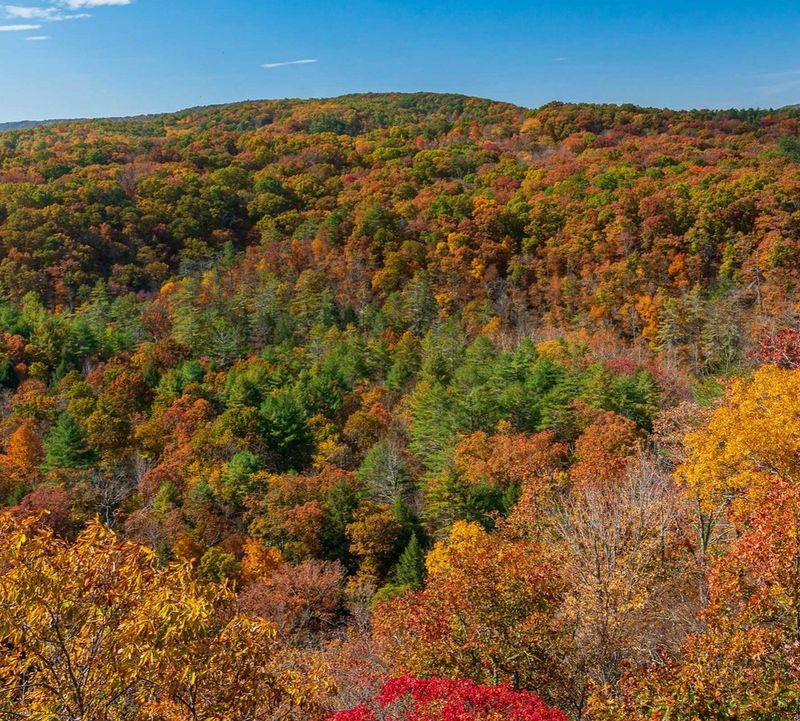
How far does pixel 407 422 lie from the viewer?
38938mm

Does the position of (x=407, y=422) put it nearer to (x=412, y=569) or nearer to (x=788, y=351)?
(x=412, y=569)

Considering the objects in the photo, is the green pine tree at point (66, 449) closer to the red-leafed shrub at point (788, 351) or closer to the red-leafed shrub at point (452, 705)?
the red-leafed shrub at point (452, 705)

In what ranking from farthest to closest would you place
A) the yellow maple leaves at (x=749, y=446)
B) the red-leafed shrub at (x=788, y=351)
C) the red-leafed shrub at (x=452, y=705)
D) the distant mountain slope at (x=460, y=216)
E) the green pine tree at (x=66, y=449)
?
1. the distant mountain slope at (x=460, y=216)
2. the green pine tree at (x=66, y=449)
3. the red-leafed shrub at (x=788, y=351)
4. the yellow maple leaves at (x=749, y=446)
5. the red-leafed shrub at (x=452, y=705)

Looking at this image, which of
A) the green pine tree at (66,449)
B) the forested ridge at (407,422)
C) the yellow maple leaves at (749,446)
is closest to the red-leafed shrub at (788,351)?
the forested ridge at (407,422)

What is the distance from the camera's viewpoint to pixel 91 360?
4716cm

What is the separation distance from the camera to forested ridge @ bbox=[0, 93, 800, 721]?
20.1ft

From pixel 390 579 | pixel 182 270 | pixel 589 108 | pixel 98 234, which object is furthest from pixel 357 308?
pixel 589 108

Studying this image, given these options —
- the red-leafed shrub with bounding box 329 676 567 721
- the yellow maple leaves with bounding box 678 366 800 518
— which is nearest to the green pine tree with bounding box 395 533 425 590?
the yellow maple leaves with bounding box 678 366 800 518

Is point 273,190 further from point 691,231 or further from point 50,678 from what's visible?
point 50,678

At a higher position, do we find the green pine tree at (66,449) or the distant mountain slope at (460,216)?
the distant mountain slope at (460,216)

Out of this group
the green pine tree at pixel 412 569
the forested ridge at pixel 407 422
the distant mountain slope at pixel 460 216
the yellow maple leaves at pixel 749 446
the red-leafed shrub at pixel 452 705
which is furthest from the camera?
the distant mountain slope at pixel 460 216

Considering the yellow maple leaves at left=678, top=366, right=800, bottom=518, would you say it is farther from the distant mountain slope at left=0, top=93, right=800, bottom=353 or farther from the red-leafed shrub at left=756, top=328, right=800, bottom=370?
the distant mountain slope at left=0, top=93, right=800, bottom=353

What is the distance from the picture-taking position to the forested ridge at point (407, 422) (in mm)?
6113

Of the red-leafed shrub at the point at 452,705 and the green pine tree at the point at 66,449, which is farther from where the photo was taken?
the green pine tree at the point at 66,449
